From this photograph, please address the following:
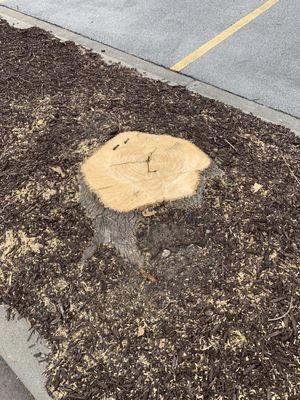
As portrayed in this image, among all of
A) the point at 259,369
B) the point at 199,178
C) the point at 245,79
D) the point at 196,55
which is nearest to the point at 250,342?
the point at 259,369

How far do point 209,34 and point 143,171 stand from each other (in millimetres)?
3490

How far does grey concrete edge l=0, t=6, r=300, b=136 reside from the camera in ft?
14.3

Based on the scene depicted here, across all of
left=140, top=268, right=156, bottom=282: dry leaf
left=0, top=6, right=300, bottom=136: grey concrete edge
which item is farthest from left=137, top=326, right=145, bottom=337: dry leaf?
left=0, top=6, right=300, bottom=136: grey concrete edge

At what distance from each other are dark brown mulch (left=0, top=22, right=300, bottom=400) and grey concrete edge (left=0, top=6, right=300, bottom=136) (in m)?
0.35

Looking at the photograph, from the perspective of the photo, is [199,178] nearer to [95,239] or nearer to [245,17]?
[95,239]

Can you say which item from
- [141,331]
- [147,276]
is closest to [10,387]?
[141,331]

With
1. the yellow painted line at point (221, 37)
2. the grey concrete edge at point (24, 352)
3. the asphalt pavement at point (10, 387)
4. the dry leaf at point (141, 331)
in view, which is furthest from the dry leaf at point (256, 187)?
the yellow painted line at point (221, 37)

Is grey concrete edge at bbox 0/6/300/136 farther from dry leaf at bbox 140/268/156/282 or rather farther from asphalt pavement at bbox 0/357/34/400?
asphalt pavement at bbox 0/357/34/400

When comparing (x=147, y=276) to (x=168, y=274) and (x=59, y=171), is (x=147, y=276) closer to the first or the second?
(x=168, y=274)

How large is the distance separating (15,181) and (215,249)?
5.63ft

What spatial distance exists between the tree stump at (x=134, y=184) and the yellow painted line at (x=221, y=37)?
2344 millimetres

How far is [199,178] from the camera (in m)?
3.00

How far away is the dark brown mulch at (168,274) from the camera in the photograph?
252cm

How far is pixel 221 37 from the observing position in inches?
225
